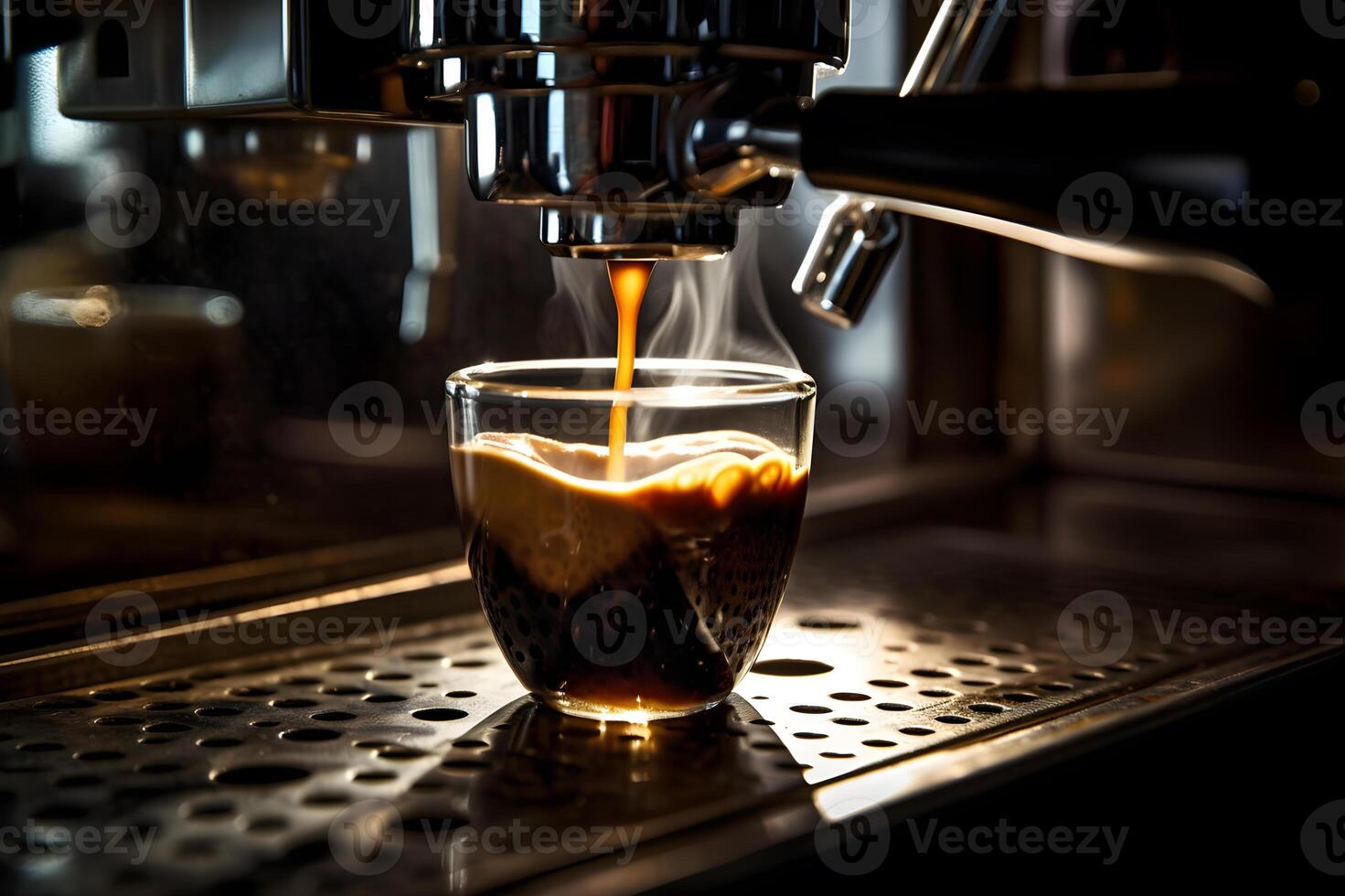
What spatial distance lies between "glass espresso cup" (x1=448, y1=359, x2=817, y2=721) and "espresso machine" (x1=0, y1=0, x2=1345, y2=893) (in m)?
0.02

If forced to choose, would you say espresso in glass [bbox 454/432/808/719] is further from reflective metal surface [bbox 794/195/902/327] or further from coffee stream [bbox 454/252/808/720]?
reflective metal surface [bbox 794/195/902/327]

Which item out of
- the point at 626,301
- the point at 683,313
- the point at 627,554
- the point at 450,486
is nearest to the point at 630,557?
the point at 627,554

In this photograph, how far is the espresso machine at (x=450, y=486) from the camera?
1.32 ft

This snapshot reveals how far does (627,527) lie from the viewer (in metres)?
0.52

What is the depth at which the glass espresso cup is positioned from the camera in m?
0.52

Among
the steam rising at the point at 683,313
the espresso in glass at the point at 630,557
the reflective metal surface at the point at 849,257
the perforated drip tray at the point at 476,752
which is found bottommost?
the perforated drip tray at the point at 476,752

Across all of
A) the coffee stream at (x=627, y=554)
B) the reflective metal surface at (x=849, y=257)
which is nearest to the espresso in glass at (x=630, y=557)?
the coffee stream at (x=627, y=554)

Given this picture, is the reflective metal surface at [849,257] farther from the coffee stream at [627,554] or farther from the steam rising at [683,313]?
the steam rising at [683,313]

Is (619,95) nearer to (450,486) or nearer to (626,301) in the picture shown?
(626,301)

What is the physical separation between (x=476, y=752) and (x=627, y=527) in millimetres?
97

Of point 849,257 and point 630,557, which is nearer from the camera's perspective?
point 630,557

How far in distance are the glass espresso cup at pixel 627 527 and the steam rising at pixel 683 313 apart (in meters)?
0.29

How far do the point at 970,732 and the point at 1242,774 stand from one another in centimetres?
13

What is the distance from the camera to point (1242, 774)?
56 centimetres
